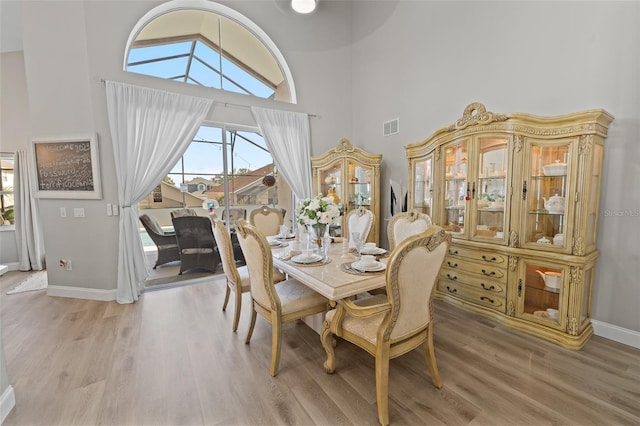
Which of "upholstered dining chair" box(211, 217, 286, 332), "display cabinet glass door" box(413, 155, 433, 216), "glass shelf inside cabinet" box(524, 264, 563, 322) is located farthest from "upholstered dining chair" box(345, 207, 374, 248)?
"glass shelf inside cabinet" box(524, 264, 563, 322)

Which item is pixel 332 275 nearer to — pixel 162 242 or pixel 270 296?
pixel 270 296

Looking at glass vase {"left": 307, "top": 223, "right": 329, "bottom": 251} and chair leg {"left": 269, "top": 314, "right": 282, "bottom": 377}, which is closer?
chair leg {"left": 269, "top": 314, "right": 282, "bottom": 377}

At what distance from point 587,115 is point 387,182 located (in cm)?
236

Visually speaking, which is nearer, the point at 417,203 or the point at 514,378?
the point at 514,378

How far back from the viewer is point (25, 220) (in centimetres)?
436

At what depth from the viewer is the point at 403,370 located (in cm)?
199

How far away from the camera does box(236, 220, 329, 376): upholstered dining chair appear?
186 centimetres

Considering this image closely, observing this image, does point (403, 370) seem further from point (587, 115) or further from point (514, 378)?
point (587, 115)

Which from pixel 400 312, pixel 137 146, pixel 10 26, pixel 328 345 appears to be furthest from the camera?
pixel 10 26

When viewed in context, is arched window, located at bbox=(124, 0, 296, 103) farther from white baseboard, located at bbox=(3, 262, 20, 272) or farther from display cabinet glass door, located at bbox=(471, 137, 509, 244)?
white baseboard, located at bbox=(3, 262, 20, 272)

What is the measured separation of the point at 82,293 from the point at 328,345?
3.30m

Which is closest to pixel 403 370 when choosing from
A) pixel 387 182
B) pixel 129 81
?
pixel 387 182

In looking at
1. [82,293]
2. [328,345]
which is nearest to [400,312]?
[328,345]

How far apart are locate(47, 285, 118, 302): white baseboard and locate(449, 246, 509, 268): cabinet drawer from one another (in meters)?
4.00
